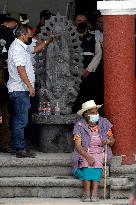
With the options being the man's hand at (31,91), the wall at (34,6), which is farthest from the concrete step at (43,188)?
the wall at (34,6)

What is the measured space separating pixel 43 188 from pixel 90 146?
29.8 inches

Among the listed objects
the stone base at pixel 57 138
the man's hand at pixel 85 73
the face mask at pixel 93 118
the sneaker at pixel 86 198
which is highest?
the man's hand at pixel 85 73

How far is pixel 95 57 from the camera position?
35.8 ft

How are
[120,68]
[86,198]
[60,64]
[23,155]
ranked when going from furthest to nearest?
[60,64] < [23,155] < [120,68] < [86,198]

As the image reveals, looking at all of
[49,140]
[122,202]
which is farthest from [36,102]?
[122,202]

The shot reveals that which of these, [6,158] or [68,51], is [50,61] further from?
[6,158]

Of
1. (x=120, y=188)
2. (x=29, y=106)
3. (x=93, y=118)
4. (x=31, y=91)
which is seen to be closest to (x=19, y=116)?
(x=29, y=106)

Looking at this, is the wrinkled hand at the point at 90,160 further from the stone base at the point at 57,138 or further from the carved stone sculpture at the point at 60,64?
the carved stone sculpture at the point at 60,64

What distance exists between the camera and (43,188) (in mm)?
9633

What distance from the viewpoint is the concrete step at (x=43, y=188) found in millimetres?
9594

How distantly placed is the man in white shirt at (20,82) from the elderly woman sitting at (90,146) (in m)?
0.72

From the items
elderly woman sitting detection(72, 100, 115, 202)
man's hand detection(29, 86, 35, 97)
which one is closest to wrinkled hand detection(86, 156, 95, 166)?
elderly woman sitting detection(72, 100, 115, 202)

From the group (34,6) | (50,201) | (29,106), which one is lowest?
(50,201)

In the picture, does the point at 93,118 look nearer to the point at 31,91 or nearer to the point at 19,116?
the point at 31,91
